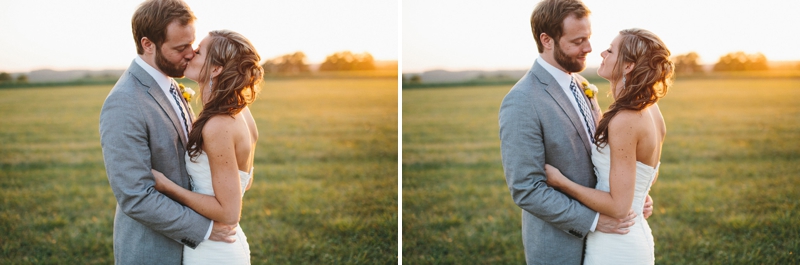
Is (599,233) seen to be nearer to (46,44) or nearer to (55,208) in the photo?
(55,208)

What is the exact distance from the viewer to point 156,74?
2334 mm

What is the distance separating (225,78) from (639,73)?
152 cm

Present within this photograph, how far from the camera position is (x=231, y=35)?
2.35 m

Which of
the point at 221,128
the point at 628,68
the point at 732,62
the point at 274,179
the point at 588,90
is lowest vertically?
the point at 274,179

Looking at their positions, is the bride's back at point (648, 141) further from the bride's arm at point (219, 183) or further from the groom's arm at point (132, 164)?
the groom's arm at point (132, 164)

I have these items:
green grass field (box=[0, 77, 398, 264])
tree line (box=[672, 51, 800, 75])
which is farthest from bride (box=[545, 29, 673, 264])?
tree line (box=[672, 51, 800, 75])

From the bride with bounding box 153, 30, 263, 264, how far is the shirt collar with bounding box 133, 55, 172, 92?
9 centimetres

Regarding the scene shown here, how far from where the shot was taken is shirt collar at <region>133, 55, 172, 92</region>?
2.31 m

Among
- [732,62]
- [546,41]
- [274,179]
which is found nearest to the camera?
[546,41]

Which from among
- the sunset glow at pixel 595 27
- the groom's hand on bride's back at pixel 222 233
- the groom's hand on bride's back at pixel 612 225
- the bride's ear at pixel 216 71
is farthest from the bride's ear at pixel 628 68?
the sunset glow at pixel 595 27

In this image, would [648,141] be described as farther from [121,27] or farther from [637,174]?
[121,27]

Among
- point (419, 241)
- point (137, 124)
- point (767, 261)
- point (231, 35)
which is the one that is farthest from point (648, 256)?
point (419, 241)

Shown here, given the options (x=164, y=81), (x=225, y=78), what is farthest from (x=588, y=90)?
(x=164, y=81)

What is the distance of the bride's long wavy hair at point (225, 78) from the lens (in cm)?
227
